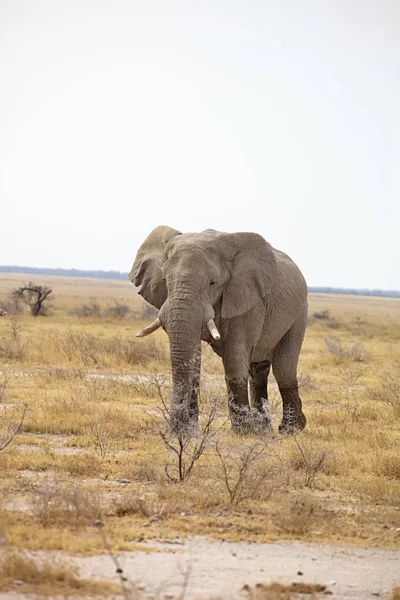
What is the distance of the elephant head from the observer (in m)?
11.6

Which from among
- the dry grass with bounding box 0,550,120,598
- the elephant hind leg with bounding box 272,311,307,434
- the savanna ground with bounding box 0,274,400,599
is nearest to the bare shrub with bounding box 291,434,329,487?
the savanna ground with bounding box 0,274,400,599

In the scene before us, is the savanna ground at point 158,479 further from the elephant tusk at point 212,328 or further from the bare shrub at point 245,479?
the elephant tusk at point 212,328

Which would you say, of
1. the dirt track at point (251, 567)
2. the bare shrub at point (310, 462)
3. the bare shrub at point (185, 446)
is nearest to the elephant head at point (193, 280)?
the bare shrub at point (185, 446)

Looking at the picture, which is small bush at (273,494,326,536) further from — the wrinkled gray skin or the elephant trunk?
the elephant trunk

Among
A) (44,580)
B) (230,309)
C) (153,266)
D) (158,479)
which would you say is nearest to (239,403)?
(230,309)

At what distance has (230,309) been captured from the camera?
1252 centimetres

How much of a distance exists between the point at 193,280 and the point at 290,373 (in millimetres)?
2985

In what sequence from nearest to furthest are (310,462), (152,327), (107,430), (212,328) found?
(310,462) → (212,328) → (107,430) → (152,327)

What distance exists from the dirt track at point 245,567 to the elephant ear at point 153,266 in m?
5.81

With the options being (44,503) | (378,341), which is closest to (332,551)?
(44,503)

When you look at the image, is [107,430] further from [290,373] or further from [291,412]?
[290,373]

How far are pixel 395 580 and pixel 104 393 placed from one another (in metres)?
9.39

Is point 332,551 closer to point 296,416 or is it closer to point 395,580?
point 395,580

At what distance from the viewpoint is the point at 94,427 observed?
12.3m
